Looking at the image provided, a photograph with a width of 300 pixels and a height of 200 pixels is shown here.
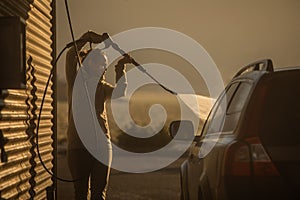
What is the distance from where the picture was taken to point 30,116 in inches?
291

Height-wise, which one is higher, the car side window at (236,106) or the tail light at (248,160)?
the car side window at (236,106)

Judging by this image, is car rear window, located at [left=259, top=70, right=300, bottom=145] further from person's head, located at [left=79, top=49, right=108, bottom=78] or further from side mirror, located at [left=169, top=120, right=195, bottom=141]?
person's head, located at [left=79, top=49, right=108, bottom=78]

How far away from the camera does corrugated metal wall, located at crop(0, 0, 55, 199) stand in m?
6.19

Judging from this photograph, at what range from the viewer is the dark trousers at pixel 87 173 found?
8.43 metres

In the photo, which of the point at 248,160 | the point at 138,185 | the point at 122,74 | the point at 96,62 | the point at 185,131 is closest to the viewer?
the point at 248,160

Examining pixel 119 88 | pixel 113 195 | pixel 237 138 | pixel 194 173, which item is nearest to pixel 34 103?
pixel 119 88

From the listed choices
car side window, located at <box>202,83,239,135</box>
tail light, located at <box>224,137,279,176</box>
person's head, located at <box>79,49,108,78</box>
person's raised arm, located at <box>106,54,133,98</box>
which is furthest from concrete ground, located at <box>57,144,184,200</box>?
tail light, located at <box>224,137,279,176</box>

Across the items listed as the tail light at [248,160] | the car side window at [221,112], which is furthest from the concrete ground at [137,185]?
the tail light at [248,160]

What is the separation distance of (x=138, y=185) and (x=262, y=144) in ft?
41.1

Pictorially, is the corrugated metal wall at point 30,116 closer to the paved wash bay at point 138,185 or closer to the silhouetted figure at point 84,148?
the silhouetted figure at point 84,148

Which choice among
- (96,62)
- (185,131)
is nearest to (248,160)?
(185,131)

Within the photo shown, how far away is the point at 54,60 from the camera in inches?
363

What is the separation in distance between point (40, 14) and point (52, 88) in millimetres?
1283

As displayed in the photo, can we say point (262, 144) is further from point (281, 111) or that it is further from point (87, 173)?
point (87, 173)
